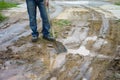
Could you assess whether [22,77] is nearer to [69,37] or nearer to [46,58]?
[46,58]

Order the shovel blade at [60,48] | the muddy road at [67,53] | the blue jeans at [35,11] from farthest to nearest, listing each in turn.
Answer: the blue jeans at [35,11] < the shovel blade at [60,48] < the muddy road at [67,53]

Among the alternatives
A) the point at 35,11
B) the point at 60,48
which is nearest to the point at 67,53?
the point at 60,48

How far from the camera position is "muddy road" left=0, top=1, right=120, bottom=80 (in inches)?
239

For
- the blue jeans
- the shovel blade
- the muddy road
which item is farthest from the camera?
the blue jeans

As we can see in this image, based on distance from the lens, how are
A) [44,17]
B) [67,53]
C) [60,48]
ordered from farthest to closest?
[44,17] < [60,48] < [67,53]

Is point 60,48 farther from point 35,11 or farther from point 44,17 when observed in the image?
point 35,11

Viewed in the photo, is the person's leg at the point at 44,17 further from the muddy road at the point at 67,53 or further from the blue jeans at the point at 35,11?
the muddy road at the point at 67,53

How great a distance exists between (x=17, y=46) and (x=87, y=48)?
63.5 inches

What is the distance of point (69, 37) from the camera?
884 cm

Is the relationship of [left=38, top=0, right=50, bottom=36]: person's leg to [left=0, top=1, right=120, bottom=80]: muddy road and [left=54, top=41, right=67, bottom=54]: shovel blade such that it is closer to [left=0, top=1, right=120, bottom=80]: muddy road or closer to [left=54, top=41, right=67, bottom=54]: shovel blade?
[left=0, top=1, right=120, bottom=80]: muddy road

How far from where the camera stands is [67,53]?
289 inches

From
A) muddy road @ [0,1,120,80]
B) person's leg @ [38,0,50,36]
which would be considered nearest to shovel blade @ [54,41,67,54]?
muddy road @ [0,1,120,80]

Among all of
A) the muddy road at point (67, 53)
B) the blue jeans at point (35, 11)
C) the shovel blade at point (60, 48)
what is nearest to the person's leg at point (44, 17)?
the blue jeans at point (35, 11)

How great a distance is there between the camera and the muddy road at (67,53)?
6.08 m
